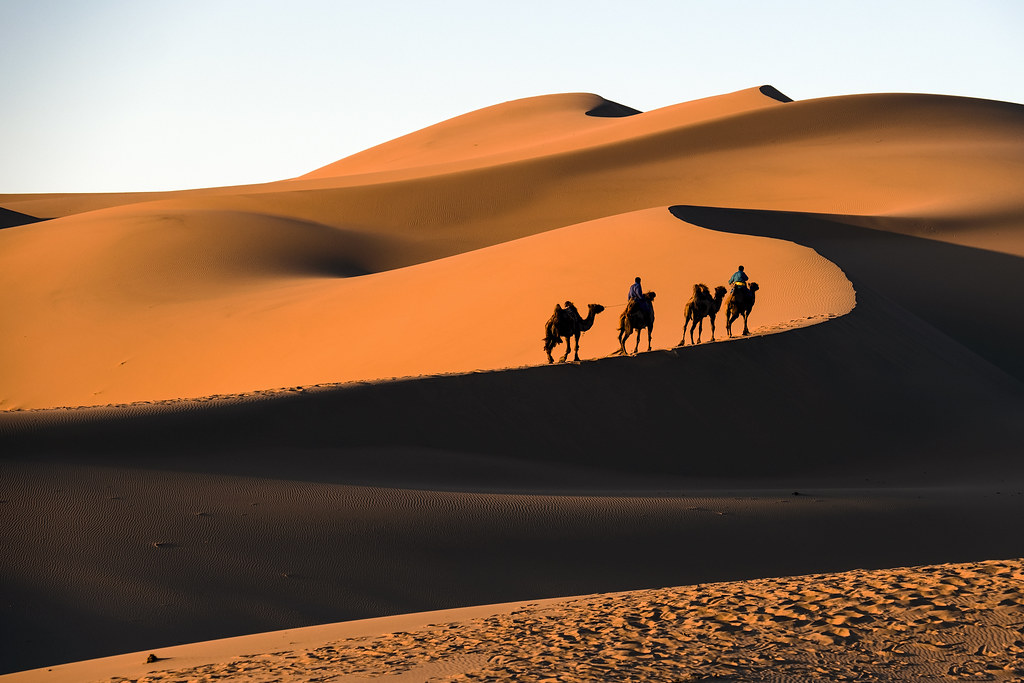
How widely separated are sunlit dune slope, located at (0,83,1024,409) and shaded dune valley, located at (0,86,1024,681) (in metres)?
0.19

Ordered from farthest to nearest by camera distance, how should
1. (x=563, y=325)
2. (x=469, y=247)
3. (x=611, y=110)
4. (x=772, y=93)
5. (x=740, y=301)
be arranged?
(x=611, y=110) → (x=772, y=93) → (x=469, y=247) → (x=740, y=301) → (x=563, y=325)

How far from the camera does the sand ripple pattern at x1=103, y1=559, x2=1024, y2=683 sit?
6992 millimetres

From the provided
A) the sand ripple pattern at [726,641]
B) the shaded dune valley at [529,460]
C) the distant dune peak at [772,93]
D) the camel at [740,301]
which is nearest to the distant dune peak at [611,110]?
the distant dune peak at [772,93]

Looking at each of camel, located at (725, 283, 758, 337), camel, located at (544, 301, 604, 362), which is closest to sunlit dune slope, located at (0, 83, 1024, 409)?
camel, located at (725, 283, 758, 337)

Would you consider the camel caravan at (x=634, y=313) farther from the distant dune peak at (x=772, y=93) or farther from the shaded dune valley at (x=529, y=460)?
the distant dune peak at (x=772, y=93)

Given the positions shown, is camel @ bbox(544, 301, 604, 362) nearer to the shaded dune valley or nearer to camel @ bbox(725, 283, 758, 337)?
the shaded dune valley

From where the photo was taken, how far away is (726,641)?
7707mm

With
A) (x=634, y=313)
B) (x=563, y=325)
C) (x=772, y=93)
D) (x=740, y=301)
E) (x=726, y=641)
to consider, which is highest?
(x=772, y=93)

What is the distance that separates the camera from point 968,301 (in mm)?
29328

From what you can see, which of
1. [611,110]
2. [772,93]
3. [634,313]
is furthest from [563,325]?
[611,110]

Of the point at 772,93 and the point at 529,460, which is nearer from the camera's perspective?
the point at 529,460

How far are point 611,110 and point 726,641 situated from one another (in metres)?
97.4

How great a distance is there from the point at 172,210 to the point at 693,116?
34.0 m

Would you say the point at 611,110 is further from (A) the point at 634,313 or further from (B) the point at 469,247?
(A) the point at 634,313
